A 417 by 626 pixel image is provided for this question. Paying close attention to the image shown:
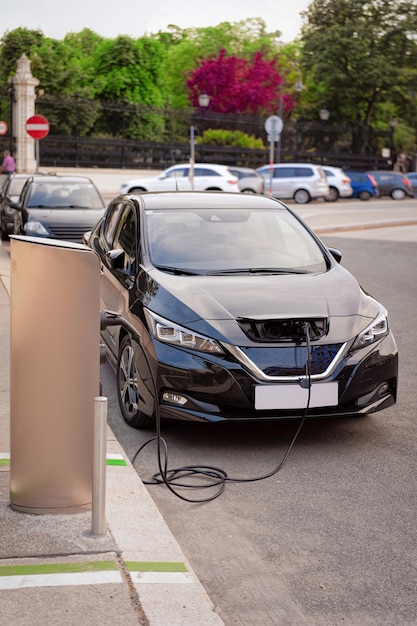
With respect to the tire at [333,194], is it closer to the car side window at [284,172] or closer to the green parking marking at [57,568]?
the car side window at [284,172]

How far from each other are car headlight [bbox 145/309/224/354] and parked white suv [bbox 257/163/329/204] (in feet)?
119

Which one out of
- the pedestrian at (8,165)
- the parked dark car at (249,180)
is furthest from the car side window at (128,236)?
the parked dark car at (249,180)

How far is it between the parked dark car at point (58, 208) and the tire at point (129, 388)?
9.35 m

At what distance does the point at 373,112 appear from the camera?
6700cm

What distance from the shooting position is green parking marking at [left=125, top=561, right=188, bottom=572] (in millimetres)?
3926

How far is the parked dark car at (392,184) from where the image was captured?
50.3m

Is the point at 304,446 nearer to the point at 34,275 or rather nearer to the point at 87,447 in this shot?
the point at 87,447

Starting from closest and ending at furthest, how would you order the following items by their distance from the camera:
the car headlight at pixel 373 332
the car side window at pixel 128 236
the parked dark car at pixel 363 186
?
the car headlight at pixel 373 332 → the car side window at pixel 128 236 → the parked dark car at pixel 363 186

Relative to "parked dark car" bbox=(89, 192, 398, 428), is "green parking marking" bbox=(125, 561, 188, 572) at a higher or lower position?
lower

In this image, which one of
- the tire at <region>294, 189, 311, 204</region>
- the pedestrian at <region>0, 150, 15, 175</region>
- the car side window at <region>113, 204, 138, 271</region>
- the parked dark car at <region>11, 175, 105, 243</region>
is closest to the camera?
the car side window at <region>113, 204, 138, 271</region>

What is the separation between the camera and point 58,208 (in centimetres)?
1745

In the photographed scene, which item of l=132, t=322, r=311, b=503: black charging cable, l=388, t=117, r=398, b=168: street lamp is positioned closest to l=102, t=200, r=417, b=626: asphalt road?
l=132, t=322, r=311, b=503: black charging cable

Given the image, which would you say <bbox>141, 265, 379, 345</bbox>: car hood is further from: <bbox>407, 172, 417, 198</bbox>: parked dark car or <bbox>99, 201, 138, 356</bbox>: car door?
<bbox>407, 172, 417, 198</bbox>: parked dark car

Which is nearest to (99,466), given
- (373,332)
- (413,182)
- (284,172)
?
(373,332)
